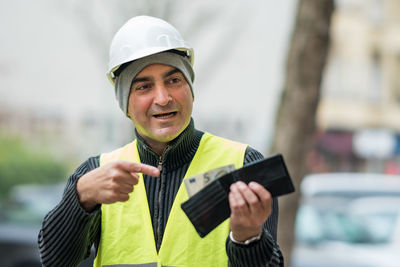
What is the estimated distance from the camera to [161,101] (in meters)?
2.11

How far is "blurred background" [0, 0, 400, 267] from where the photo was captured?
4.57m

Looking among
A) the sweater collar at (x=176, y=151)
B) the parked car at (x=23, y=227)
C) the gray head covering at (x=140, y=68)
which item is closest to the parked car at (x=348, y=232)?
the parked car at (x=23, y=227)

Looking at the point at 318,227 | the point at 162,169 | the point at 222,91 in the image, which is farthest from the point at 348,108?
the point at 162,169

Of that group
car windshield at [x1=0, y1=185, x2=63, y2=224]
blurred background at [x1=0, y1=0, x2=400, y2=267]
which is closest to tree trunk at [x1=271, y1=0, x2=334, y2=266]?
blurred background at [x1=0, y1=0, x2=400, y2=267]

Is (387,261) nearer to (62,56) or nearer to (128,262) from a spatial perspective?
(128,262)

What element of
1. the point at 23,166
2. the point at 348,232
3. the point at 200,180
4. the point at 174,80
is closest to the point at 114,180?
the point at 200,180

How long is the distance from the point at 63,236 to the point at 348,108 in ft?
65.1

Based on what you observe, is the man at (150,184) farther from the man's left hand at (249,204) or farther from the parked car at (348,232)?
the parked car at (348,232)

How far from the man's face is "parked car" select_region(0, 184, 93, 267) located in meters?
4.82

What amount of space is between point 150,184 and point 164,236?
21 cm

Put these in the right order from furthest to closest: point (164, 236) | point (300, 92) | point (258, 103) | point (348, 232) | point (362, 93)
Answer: point (362, 93), point (258, 103), point (348, 232), point (300, 92), point (164, 236)

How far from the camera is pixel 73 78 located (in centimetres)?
1647

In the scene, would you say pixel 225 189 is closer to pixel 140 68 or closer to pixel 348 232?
pixel 140 68

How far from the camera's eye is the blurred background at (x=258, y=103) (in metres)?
4.57
